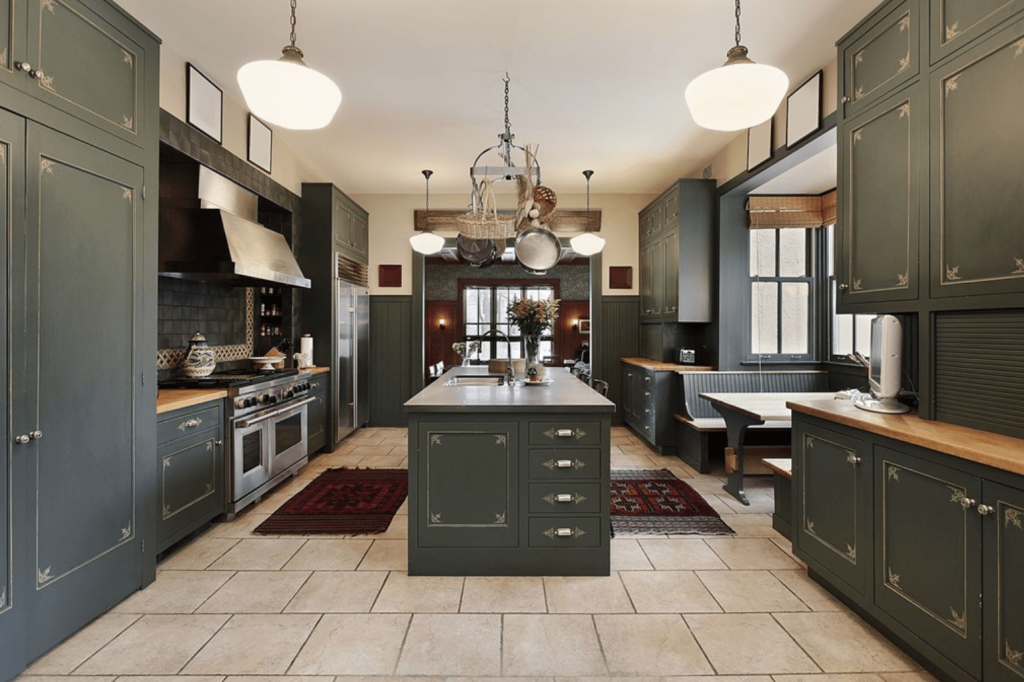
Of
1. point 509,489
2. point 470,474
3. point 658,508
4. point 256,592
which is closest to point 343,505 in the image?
point 256,592

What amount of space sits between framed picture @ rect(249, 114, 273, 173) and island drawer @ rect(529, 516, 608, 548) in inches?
148

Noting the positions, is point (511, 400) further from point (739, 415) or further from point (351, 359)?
point (351, 359)

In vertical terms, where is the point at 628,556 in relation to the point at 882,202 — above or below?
below

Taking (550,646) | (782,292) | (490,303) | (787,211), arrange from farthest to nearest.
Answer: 1. (490,303)
2. (782,292)
3. (787,211)
4. (550,646)

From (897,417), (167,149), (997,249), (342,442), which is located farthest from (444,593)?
(342,442)

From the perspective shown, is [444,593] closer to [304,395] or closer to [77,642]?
[77,642]

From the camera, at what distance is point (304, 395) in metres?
4.45

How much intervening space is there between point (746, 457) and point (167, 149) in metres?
4.76

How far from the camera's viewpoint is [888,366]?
7.48ft

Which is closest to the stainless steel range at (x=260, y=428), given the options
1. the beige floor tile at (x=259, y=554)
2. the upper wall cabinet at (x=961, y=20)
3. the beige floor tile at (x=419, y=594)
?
the beige floor tile at (x=259, y=554)

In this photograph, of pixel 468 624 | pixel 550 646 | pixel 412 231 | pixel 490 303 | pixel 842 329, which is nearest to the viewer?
pixel 550 646

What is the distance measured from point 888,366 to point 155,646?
3346mm

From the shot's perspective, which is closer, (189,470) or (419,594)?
(419,594)

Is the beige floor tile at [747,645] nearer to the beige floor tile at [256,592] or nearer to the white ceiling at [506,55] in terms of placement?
the beige floor tile at [256,592]
